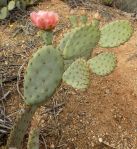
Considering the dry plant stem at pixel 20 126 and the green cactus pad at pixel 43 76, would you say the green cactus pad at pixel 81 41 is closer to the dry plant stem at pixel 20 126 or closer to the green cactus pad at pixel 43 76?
the green cactus pad at pixel 43 76

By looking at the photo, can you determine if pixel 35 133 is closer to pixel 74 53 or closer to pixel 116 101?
pixel 74 53

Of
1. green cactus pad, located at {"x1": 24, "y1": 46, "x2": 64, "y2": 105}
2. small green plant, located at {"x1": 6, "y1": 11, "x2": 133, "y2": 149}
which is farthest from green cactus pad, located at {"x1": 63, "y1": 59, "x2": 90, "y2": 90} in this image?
green cactus pad, located at {"x1": 24, "y1": 46, "x2": 64, "y2": 105}

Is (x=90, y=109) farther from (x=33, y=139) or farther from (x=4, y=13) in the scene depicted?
(x=4, y=13)

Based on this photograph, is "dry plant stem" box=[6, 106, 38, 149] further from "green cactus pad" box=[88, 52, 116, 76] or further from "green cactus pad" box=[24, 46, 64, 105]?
"green cactus pad" box=[88, 52, 116, 76]

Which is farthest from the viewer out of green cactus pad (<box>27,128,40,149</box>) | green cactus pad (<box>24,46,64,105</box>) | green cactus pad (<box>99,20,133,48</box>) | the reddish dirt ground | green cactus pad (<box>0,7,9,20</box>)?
green cactus pad (<box>0,7,9,20</box>)

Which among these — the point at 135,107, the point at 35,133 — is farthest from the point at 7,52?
the point at 35,133

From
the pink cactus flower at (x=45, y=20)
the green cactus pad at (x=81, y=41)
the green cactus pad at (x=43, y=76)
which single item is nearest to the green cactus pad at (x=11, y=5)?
the green cactus pad at (x=81, y=41)

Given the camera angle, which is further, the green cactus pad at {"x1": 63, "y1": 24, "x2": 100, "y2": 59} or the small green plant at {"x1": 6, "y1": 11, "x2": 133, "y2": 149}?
the green cactus pad at {"x1": 63, "y1": 24, "x2": 100, "y2": 59}
